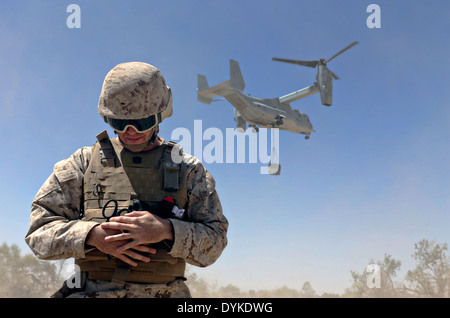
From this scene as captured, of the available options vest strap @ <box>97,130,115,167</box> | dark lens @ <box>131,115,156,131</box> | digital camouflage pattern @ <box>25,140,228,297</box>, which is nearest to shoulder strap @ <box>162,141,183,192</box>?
digital camouflage pattern @ <box>25,140,228,297</box>

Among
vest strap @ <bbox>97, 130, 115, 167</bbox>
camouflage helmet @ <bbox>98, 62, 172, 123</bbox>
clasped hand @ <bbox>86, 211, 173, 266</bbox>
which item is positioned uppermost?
camouflage helmet @ <bbox>98, 62, 172, 123</bbox>

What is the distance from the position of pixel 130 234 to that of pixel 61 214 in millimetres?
769

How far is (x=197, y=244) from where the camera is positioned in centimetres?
315

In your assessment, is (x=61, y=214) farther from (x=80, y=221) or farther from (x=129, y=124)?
(x=129, y=124)

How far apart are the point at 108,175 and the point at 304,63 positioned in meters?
39.7

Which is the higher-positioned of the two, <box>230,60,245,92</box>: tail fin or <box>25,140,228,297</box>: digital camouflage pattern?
<box>230,60,245,92</box>: tail fin

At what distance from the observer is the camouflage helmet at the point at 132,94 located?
3.33 meters

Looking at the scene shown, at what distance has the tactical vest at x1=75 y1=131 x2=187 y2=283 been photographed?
10.3 feet

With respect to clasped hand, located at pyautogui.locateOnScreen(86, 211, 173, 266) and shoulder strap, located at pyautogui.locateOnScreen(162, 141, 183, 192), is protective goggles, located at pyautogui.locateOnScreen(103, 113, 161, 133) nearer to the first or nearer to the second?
shoulder strap, located at pyautogui.locateOnScreen(162, 141, 183, 192)

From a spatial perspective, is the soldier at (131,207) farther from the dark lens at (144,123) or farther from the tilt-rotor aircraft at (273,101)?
the tilt-rotor aircraft at (273,101)

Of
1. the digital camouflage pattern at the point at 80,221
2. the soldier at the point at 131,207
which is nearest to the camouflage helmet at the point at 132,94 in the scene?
the soldier at the point at 131,207

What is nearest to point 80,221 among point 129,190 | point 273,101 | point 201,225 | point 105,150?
point 129,190
